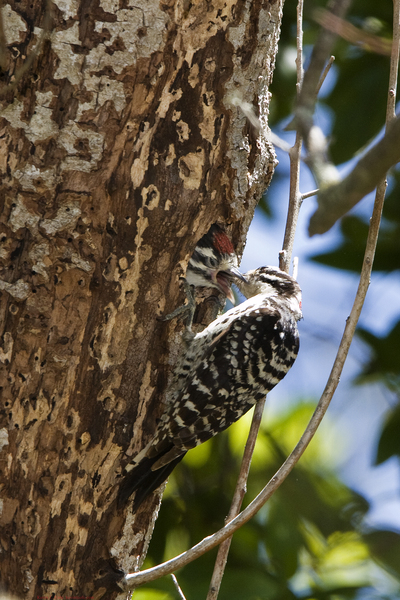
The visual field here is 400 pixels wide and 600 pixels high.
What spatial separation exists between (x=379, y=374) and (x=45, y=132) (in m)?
2.45

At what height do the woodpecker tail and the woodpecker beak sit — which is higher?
the woodpecker beak

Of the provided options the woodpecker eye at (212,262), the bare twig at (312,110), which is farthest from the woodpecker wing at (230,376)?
the bare twig at (312,110)

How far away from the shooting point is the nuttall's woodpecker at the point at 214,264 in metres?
2.38

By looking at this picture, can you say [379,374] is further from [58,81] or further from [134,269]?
[58,81]

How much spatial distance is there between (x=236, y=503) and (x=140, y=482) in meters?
0.32

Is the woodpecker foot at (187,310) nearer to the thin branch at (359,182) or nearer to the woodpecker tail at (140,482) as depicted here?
the woodpecker tail at (140,482)

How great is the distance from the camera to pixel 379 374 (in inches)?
138

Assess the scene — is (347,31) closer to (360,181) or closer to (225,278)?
(360,181)

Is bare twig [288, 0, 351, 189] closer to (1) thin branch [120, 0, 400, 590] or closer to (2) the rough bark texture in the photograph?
(1) thin branch [120, 0, 400, 590]

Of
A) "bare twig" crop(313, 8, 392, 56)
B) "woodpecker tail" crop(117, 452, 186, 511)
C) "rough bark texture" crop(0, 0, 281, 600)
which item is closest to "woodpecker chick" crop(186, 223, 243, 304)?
"rough bark texture" crop(0, 0, 281, 600)

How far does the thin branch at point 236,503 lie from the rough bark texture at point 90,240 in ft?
1.06

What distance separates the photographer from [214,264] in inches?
99.2

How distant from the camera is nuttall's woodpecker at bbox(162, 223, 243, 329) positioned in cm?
238

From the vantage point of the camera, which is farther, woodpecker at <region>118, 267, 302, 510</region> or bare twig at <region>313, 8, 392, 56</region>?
woodpecker at <region>118, 267, 302, 510</region>
